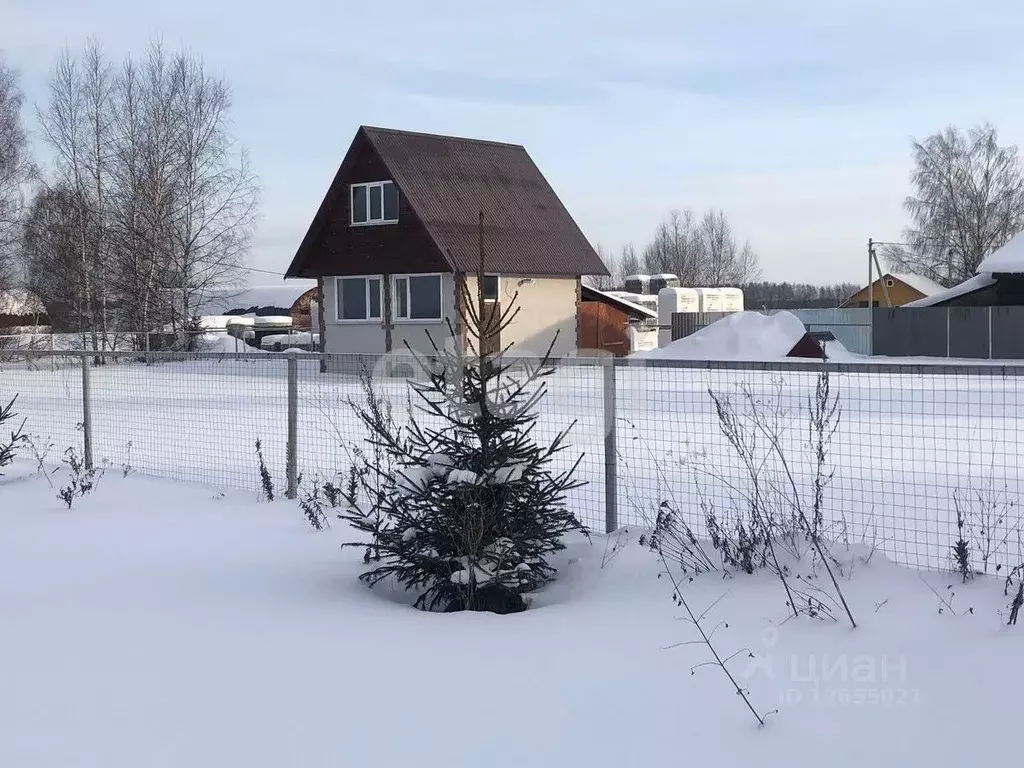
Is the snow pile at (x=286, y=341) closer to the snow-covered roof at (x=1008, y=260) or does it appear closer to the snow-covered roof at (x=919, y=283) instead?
the snow-covered roof at (x=1008, y=260)

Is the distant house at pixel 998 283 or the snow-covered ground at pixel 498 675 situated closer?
the snow-covered ground at pixel 498 675

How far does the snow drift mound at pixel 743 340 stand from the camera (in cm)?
3045

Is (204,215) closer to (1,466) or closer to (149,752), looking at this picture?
(1,466)

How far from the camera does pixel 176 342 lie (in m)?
34.4

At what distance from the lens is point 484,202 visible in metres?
29.4

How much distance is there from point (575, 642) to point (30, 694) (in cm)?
230

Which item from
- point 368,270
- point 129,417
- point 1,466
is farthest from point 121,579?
point 368,270

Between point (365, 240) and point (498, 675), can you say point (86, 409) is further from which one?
point (365, 240)

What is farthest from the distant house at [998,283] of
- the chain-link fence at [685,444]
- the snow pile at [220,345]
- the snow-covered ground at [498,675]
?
the snow-covered ground at [498,675]

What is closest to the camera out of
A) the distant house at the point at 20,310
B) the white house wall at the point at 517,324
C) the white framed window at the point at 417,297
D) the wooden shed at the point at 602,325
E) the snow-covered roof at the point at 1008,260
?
the white framed window at the point at 417,297

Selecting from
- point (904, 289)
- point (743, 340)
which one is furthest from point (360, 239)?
point (904, 289)

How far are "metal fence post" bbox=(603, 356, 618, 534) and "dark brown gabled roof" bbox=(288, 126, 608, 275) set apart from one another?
802 inches

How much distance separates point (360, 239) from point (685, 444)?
67.1ft

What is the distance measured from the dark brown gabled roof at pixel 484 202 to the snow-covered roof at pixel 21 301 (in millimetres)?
14342
